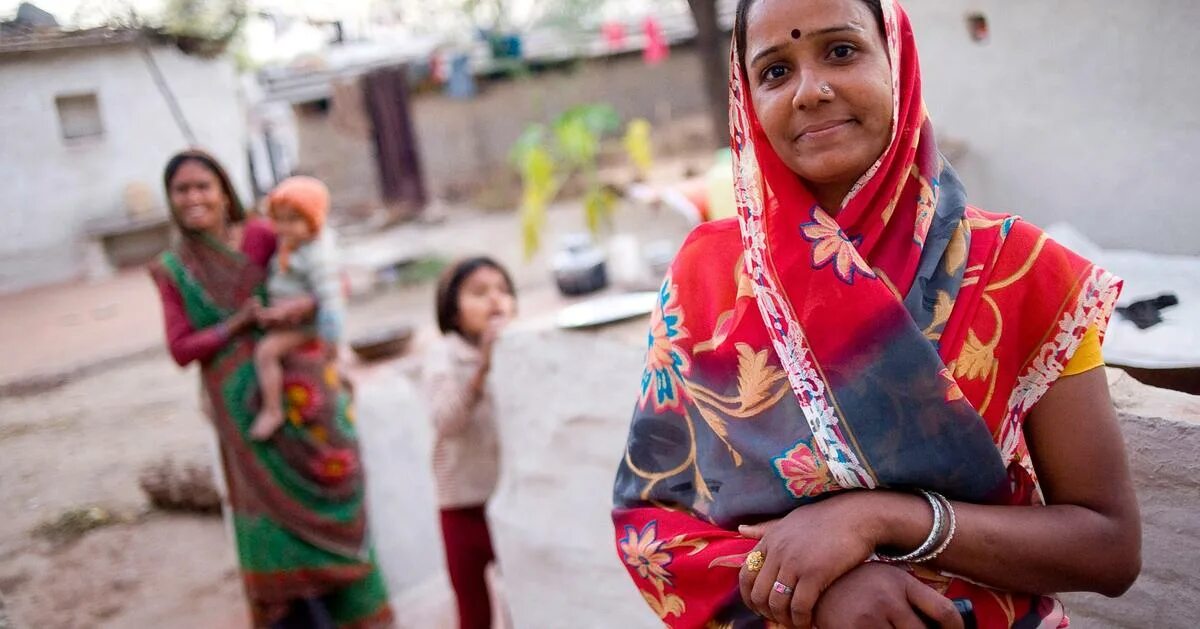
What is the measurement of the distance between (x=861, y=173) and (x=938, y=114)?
2407mm

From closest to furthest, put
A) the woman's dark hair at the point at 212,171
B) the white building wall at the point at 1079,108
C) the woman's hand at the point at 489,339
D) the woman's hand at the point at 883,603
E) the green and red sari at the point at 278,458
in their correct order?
the woman's hand at the point at 883,603
the white building wall at the point at 1079,108
the woman's dark hair at the point at 212,171
the woman's hand at the point at 489,339
the green and red sari at the point at 278,458

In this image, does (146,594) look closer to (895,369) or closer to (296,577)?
(296,577)

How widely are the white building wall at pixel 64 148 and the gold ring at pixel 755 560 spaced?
5.31ft

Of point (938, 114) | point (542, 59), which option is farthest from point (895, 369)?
point (542, 59)

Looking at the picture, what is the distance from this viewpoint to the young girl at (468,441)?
2.84 m

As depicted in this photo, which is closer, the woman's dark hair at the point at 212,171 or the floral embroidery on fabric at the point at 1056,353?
the floral embroidery on fabric at the point at 1056,353

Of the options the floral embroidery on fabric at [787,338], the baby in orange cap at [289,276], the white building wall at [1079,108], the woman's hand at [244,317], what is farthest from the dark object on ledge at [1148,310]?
the woman's hand at [244,317]

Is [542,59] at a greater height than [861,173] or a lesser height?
greater

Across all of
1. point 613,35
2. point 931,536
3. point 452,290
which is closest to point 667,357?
point 931,536

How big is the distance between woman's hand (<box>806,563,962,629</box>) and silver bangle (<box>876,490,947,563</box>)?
0.02 m

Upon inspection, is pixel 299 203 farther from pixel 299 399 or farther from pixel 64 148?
pixel 64 148

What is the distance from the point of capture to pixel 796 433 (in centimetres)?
116

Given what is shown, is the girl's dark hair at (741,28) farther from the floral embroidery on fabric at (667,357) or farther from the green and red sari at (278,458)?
the green and red sari at (278,458)

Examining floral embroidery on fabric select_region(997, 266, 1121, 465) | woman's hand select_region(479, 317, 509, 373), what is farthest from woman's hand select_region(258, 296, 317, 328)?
A: floral embroidery on fabric select_region(997, 266, 1121, 465)
